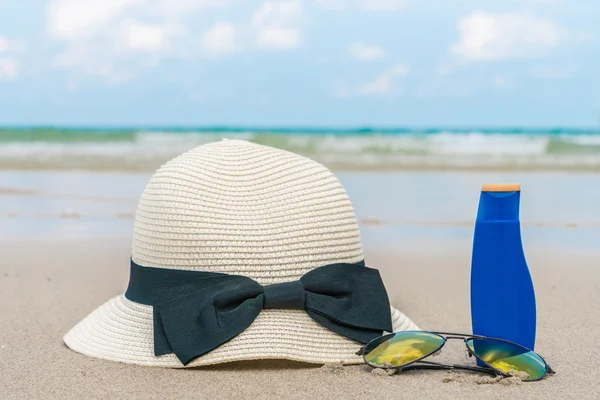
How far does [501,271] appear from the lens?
2.43 metres

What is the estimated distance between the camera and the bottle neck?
7.86 ft

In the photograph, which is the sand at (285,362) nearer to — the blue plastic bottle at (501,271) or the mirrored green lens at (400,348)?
the mirrored green lens at (400,348)

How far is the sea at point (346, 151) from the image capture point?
41.2 ft

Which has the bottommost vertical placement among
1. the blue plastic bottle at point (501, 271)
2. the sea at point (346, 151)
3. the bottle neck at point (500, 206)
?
the sea at point (346, 151)

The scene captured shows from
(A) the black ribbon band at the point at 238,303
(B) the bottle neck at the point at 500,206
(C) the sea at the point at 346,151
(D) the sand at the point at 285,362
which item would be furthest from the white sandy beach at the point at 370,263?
(C) the sea at the point at 346,151

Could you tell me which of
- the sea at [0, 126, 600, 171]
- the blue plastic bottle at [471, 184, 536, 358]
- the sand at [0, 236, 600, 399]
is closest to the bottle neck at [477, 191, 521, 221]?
the blue plastic bottle at [471, 184, 536, 358]

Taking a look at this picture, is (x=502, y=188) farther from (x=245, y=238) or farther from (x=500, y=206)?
(x=245, y=238)

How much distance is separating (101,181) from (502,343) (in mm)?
8020

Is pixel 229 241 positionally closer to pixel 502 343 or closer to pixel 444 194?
pixel 502 343

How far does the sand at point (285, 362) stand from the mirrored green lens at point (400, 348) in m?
0.05

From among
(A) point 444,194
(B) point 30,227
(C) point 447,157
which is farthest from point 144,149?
(B) point 30,227

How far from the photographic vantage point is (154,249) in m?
2.72

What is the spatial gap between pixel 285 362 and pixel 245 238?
0.44 meters

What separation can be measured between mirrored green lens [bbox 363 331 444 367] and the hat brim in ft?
0.31
